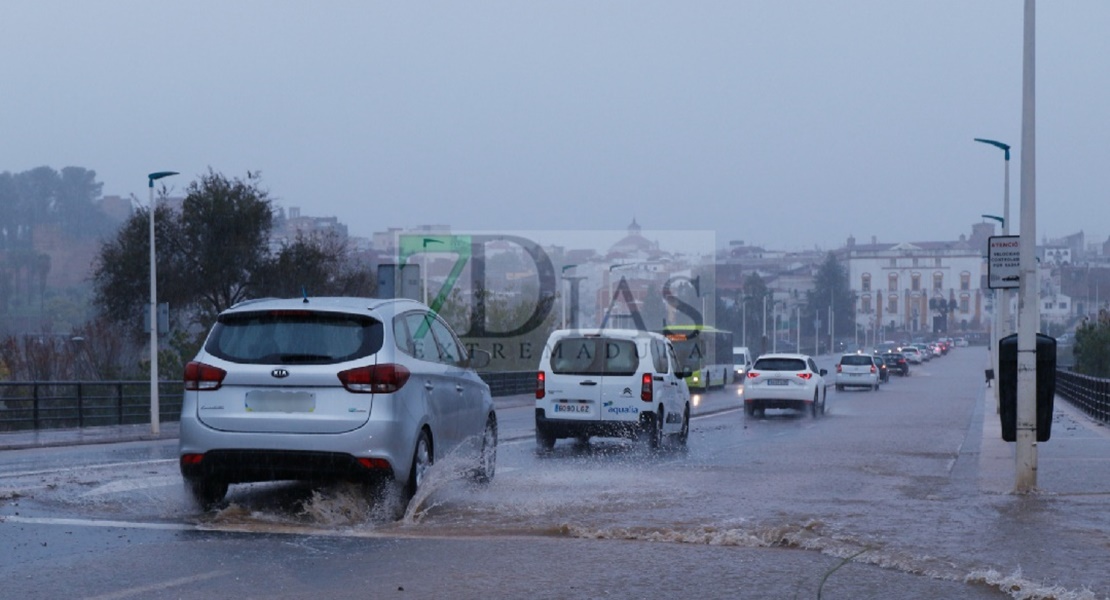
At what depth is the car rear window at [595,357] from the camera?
804 inches

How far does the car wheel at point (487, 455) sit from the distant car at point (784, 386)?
20.4m

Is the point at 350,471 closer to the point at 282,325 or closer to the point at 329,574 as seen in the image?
the point at 282,325

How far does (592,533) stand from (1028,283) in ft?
18.7

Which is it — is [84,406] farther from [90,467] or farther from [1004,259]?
[1004,259]

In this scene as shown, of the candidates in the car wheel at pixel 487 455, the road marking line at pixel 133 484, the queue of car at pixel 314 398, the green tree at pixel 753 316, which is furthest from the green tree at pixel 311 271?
the green tree at pixel 753 316

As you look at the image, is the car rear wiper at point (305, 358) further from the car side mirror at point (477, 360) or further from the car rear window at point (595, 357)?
the car rear window at point (595, 357)

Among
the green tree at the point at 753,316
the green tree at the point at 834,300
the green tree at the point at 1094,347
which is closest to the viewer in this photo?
the green tree at the point at 1094,347

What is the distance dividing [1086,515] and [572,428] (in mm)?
9805

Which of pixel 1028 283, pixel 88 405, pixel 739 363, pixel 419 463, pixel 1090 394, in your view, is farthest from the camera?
pixel 739 363

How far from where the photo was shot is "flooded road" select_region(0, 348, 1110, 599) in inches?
315

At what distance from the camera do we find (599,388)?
2038 centimetres

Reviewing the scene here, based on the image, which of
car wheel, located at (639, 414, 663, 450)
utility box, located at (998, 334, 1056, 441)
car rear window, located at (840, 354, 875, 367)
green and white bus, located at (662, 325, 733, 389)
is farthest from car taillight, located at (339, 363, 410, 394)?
car rear window, located at (840, 354, 875, 367)

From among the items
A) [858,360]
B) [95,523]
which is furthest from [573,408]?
[858,360]

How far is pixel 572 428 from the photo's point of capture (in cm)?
2030
